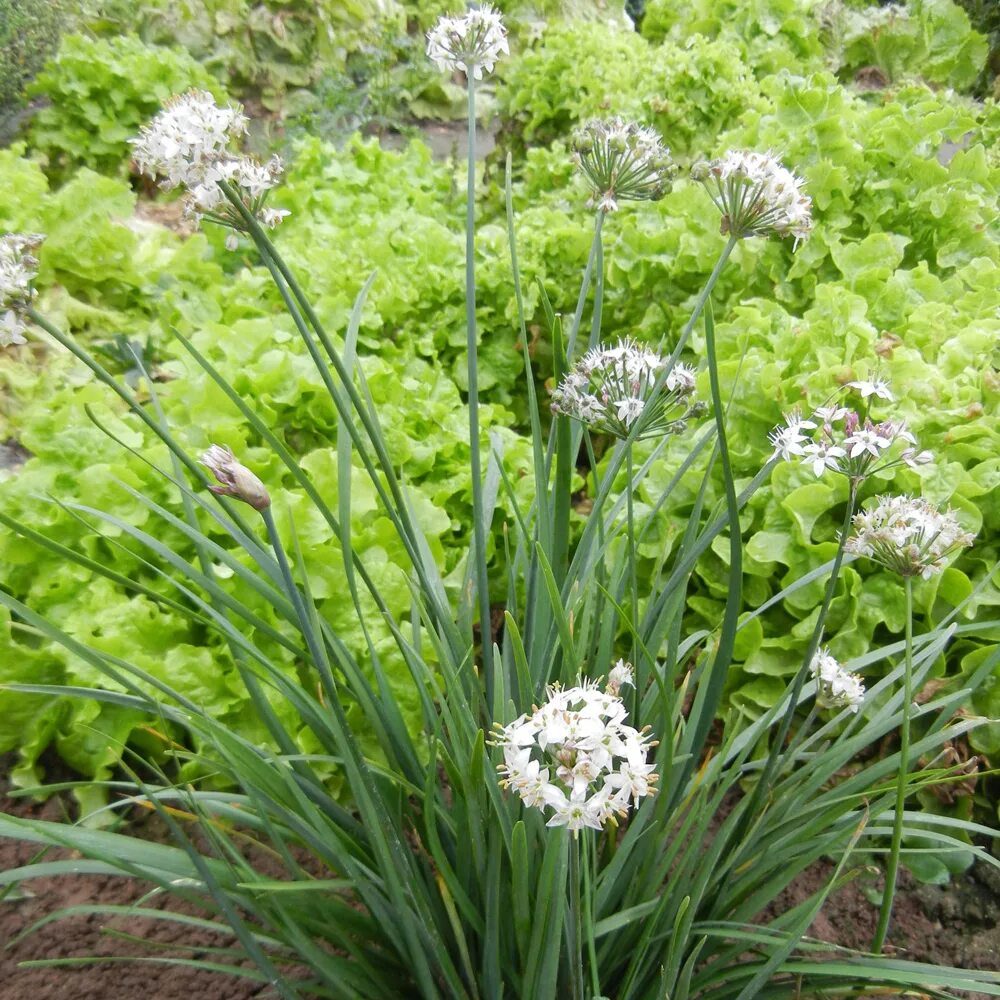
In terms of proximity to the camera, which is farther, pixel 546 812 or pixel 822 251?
pixel 822 251

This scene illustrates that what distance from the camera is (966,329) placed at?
2.04m

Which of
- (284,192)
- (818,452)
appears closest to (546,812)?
(818,452)

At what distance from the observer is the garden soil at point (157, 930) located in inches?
55.1

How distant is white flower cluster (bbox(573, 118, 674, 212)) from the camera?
47.9 inches

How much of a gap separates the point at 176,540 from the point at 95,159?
3128 millimetres

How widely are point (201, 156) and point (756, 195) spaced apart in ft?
2.00

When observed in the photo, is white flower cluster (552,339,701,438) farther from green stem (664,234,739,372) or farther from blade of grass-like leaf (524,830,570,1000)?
blade of grass-like leaf (524,830,570,1000)

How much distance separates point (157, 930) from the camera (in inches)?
58.7

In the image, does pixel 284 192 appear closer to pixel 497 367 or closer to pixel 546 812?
pixel 497 367

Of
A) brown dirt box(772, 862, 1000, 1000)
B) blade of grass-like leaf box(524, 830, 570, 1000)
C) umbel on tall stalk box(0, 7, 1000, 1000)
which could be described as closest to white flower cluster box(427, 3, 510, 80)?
umbel on tall stalk box(0, 7, 1000, 1000)

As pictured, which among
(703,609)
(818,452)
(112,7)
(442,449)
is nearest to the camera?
(818,452)

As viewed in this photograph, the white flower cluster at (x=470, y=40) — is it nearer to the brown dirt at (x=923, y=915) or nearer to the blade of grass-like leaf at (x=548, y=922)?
the blade of grass-like leaf at (x=548, y=922)

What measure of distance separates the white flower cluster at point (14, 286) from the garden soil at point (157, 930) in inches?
34.6

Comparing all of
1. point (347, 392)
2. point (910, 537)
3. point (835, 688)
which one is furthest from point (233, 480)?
point (835, 688)
